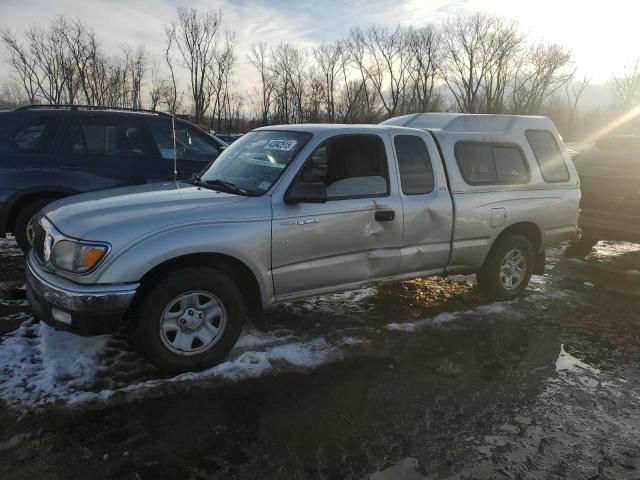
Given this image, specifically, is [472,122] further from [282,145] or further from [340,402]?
[340,402]

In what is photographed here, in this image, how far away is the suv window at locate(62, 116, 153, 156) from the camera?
6043 mm

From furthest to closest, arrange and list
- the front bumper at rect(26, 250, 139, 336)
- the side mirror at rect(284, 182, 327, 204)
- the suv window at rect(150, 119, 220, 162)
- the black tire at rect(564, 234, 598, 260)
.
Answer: the black tire at rect(564, 234, 598, 260) → the suv window at rect(150, 119, 220, 162) → the side mirror at rect(284, 182, 327, 204) → the front bumper at rect(26, 250, 139, 336)

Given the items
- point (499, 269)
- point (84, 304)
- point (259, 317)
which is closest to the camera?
point (84, 304)

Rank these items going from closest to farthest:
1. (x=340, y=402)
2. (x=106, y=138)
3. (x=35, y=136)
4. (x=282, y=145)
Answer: (x=340, y=402)
(x=282, y=145)
(x=35, y=136)
(x=106, y=138)

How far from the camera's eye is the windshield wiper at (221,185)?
12.8 feet

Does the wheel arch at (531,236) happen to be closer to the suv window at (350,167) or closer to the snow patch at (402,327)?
the snow patch at (402,327)

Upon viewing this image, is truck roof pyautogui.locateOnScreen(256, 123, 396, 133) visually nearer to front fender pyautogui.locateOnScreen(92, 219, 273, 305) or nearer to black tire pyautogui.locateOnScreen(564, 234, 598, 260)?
front fender pyautogui.locateOnScreen(92, 219, 273, 305)

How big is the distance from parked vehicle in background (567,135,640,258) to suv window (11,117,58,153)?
724 centimetres

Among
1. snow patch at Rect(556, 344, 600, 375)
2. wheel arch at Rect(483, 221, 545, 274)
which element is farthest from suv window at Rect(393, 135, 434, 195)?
snow patch at Rect(556, 344, 600, 375)

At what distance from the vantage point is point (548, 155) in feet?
18.3

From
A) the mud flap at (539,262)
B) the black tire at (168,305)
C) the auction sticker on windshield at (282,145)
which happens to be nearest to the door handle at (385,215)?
the auction sticker on windshield at (282,145)

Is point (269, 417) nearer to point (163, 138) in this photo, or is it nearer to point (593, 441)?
point (593, 441)

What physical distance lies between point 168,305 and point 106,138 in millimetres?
3755

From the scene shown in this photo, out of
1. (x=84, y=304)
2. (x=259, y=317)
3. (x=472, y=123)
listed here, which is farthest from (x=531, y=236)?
(x=84, y=304)
